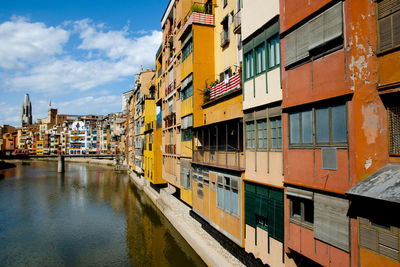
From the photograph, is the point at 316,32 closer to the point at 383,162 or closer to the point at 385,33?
the point at 385,33

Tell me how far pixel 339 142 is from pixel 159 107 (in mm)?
28130

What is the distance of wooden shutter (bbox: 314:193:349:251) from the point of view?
675 centimetres

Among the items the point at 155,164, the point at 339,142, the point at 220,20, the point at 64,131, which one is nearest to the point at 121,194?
the point at 155,164

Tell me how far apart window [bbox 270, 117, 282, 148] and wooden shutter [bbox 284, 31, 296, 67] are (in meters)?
1.92

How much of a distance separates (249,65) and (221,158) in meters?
4.84

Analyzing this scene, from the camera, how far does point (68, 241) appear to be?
70.9 feet

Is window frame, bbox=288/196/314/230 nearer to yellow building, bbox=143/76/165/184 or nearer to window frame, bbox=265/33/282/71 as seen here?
window frame, bbox=265/33/282/71

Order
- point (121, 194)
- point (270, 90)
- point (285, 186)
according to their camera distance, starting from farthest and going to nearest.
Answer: point (121, 194) < point (270, 90) < point (285, 186)

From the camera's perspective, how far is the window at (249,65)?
36.7ft

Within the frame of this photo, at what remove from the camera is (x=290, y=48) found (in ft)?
28.6

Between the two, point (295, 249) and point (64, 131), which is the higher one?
point (64, 131)

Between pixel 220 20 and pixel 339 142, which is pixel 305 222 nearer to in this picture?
pixel 339 142

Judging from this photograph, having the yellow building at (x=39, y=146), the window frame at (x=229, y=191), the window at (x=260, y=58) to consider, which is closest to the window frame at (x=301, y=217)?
the window frame at (x=229, y=191)

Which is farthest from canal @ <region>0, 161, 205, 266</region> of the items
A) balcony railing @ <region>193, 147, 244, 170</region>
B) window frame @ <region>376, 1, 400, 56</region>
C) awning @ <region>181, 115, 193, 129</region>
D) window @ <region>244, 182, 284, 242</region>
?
window frame @ <region>376, 1, 400, 56</region>
